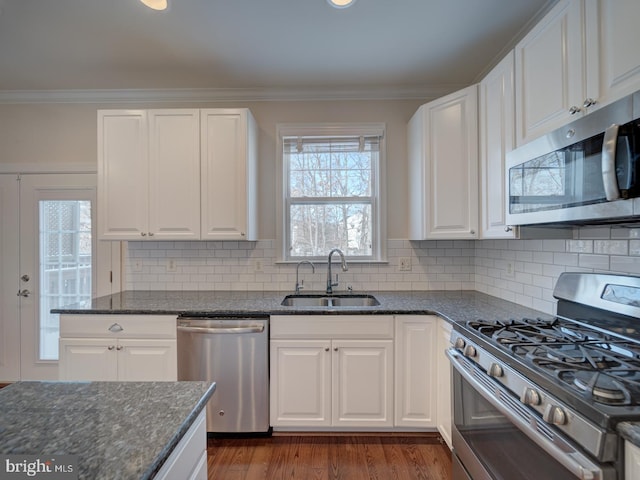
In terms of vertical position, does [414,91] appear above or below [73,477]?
above

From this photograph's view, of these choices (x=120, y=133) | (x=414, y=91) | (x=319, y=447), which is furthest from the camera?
(x=414, y=91)

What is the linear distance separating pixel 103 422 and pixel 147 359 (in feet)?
4.93

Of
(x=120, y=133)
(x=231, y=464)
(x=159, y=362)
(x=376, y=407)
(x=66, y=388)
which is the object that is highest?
(x=120, y=133)

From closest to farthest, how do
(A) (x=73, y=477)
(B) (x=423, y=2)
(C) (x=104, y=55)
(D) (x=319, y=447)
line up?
1. (A) (x=73, y=477)
2. (B) (x=423, y=2)
3. (D) (x=319, y=447)
4. (C) (x=104, y=55)

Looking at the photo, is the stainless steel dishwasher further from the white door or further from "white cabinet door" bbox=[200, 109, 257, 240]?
the white door

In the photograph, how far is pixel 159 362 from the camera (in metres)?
2.12

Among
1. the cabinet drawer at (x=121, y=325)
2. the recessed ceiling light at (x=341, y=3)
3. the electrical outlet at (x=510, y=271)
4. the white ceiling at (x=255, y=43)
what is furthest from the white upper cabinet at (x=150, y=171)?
the electrical outlet at (x=510, y=271)

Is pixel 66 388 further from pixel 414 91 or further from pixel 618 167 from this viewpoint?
pixel 414 91

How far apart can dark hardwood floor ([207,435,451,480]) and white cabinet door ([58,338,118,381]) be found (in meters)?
0.82

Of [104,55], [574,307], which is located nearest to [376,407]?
[574,307]

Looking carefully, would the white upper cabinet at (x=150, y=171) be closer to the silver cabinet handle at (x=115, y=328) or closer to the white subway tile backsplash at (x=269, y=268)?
the white subway tile backsplash at (x=269, y=268)

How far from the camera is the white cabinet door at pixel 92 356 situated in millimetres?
2129

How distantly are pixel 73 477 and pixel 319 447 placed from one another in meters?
1.78

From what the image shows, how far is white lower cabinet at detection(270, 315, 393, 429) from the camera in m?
2.10
